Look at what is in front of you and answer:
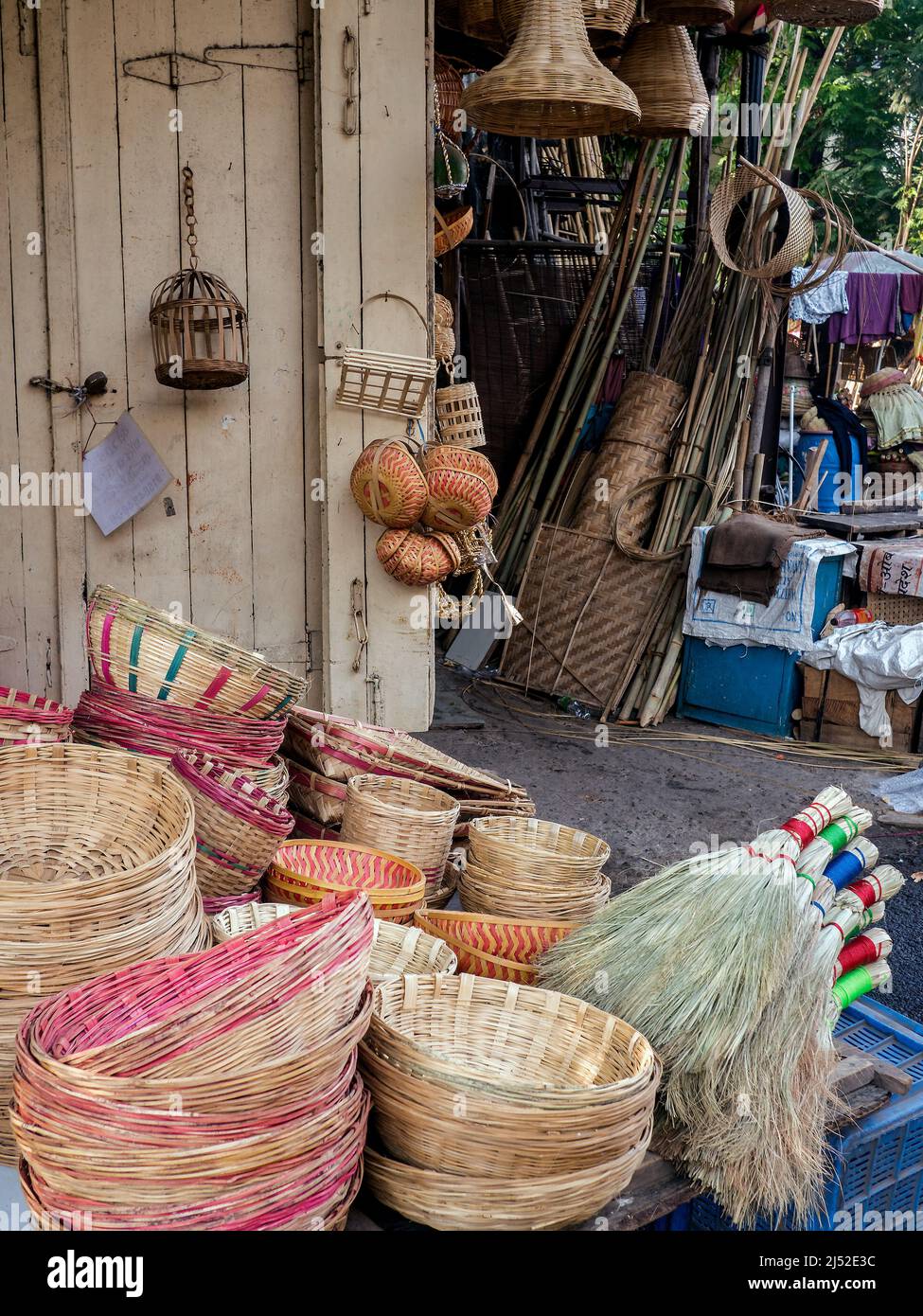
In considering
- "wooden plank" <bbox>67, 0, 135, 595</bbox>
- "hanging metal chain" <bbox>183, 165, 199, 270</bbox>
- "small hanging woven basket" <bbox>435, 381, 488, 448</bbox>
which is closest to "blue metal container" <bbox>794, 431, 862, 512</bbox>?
"small hanging woven basket" <bbox>435, 381, 488, 448</bbox>

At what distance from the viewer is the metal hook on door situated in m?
4.51

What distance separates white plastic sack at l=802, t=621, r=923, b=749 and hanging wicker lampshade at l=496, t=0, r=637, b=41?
10.1ft

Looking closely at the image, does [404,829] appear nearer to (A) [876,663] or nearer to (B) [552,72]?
(B) [552,72]

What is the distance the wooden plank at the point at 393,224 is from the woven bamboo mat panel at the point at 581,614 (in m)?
2.27

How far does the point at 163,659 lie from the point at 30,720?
0.32m

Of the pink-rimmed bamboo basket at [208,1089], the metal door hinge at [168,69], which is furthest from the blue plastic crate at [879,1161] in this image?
the metal door hinge at [168,69]

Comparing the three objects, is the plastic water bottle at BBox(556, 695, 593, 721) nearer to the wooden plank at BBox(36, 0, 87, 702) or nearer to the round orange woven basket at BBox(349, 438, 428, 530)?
the round orange woven basket at BBox(349, 438, 428, 530)

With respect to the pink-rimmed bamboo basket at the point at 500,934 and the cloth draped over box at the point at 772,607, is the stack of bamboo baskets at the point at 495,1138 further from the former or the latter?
the cloth draped over box at the point at 772,607

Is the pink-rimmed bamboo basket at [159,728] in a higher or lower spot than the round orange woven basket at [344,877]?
higher

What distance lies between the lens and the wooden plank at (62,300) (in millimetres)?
4473

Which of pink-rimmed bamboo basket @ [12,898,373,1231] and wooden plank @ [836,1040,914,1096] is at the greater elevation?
pink-rimmed bamboo basket @ [12,898,373,1231]

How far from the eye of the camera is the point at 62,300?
4.61 m

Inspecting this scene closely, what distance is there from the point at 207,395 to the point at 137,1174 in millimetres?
3650

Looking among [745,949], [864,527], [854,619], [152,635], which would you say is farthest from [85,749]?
[864,527]
